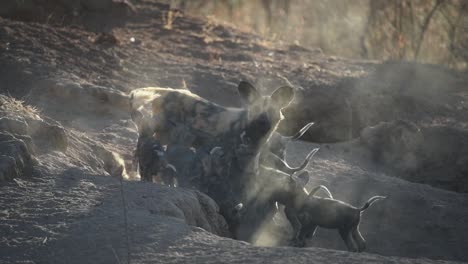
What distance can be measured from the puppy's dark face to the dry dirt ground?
2.73 ft

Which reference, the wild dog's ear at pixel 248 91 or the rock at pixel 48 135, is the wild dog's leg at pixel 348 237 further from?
the rock at pixel 48 135

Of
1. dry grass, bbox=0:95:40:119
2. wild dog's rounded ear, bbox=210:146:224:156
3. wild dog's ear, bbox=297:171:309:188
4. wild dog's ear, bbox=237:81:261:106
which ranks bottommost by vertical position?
wild dog's ear, bbox=297:171:309:188

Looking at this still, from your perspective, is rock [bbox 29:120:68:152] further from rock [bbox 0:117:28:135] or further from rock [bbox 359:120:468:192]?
rock [bbox 359:120:468:192]

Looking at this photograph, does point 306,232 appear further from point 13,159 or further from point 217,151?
point 13,159

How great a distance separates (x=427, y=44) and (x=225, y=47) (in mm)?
4345

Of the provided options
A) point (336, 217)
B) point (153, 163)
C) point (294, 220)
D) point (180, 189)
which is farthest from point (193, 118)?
point (336, 217)

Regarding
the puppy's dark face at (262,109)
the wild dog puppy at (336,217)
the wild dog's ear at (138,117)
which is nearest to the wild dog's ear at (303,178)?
the wild dog puppy at (336,217)

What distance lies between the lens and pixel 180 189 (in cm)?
611

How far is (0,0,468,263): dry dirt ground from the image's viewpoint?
4.74 metres

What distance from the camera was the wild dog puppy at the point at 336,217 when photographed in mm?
6719

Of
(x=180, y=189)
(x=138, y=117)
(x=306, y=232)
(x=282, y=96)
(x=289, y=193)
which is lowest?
(x=306, y=232)

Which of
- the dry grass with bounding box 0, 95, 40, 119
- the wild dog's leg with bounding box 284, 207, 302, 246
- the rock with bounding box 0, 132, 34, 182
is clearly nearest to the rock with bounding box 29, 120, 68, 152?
the dry grass with bounding box 0, 95, 40, 119

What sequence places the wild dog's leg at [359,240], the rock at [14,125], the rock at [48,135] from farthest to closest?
the wild dog's leg at [359,240], the rock at [48,135], the rock at [14,125]

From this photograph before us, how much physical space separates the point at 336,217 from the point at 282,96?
107cm
